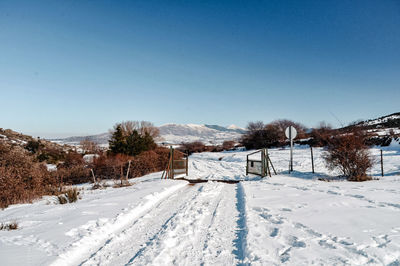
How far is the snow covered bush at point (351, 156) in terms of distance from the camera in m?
11.3

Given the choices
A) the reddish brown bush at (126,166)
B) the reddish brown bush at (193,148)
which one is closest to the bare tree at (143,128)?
the reddish brown bush at (193,148)

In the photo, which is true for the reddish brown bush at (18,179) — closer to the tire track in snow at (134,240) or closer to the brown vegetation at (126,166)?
the tire track in snow at (134,240)

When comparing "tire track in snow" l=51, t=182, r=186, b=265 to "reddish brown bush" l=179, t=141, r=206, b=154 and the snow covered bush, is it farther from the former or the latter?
"reddish brown bush" l=179, t=141, r=206, b=154

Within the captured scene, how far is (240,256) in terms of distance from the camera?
3.21 meters

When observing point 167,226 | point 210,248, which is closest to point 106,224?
→ point 167,226

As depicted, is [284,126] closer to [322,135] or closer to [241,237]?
[322,135]

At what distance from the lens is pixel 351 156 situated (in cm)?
1148

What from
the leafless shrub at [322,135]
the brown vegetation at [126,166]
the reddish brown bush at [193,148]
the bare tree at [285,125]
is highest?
the bare tree at [285,125]

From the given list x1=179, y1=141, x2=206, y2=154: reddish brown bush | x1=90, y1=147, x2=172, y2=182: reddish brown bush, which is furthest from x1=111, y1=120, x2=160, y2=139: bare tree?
x1=90, y1=147, x2=172, y2=182: reddish brown bush

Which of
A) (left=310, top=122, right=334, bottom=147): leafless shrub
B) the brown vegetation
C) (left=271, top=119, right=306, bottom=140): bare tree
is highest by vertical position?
(left=271, top=119, right=306, bottom=140): bare tree

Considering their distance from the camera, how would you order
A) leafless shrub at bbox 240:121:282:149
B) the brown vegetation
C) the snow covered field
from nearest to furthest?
1. the snow covered field
2. the brown vegetation
3. leafless shrub at bbox 240:121:282:149

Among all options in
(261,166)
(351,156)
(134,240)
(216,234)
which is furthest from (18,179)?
(351,156)

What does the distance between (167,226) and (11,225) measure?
11.5 feet

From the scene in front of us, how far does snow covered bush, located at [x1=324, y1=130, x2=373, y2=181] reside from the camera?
1130 centimetres
